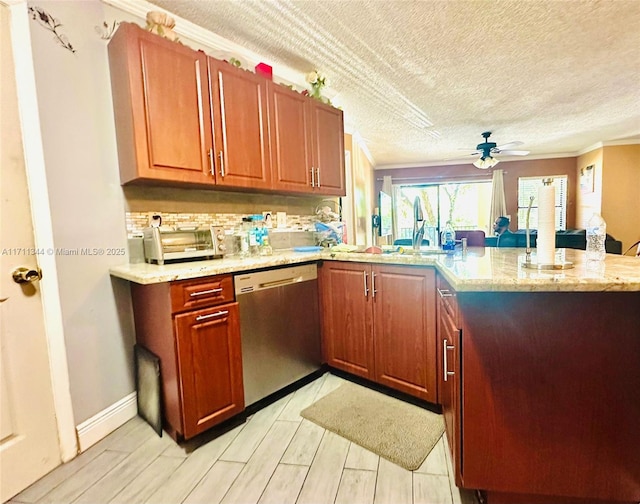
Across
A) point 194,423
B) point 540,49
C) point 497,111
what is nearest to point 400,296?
point 194,423

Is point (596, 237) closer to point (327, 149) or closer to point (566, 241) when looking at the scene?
point (327, 149)

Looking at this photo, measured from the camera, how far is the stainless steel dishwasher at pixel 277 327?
176 cm

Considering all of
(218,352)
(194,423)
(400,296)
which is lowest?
(194,423)

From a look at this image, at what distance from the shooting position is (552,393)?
107cm

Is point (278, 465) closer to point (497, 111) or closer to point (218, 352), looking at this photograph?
point (218, 352)

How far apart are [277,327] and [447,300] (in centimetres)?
101

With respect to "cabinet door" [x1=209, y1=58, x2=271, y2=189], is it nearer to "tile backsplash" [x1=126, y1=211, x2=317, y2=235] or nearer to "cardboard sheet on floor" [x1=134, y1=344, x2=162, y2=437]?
"tile backsplash" [x1=126, y1=211, x2=317, y2=235]

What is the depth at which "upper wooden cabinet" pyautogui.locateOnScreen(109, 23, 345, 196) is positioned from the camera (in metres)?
1.60

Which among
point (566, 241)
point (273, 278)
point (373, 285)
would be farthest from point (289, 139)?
point (566, 241)

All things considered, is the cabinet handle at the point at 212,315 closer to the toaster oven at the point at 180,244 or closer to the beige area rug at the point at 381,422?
the toaster oven at the point at 180,244

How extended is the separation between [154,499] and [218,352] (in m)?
0.62

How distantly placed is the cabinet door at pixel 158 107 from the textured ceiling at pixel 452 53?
43 centimetres

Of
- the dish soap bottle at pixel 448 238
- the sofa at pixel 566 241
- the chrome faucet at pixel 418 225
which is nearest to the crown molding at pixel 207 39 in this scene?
the chrome faucet at pixel 418 225

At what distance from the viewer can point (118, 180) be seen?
177 cm
